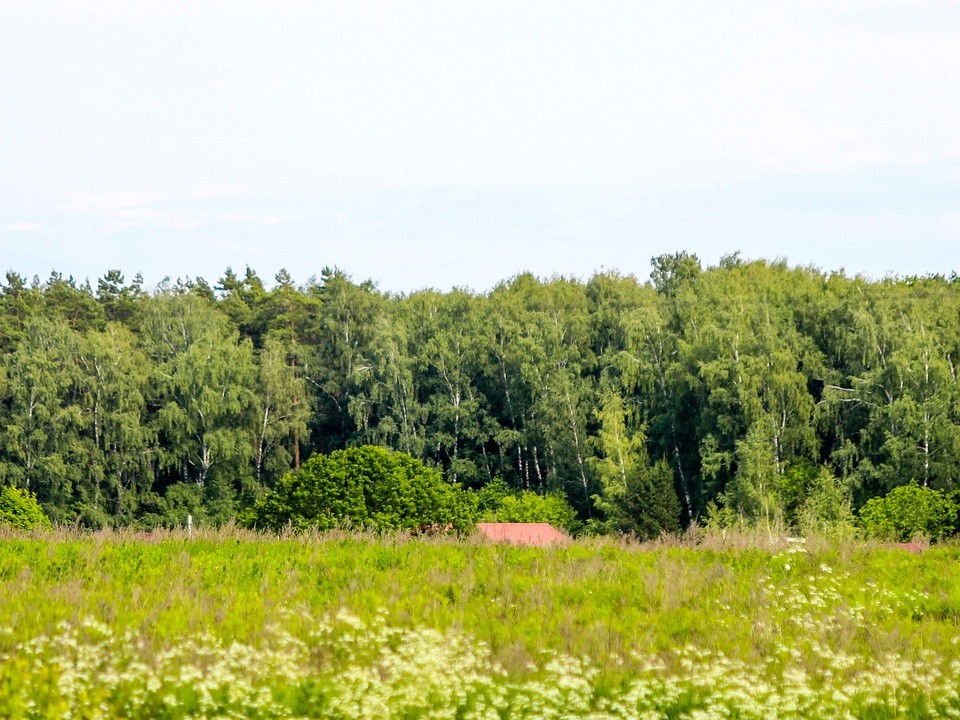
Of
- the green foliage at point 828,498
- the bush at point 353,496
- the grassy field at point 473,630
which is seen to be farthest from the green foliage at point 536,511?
the grassy field at point 473,630

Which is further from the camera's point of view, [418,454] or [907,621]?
[418,454]

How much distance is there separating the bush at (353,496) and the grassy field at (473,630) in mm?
17348

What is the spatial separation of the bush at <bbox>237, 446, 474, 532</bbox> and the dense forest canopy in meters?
23.0

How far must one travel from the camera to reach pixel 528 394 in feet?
255

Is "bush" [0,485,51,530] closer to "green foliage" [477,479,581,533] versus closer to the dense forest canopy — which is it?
the dense forest canopy

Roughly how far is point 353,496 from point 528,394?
1497 inches

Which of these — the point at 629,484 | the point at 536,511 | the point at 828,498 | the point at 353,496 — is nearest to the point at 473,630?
the point at 353,496

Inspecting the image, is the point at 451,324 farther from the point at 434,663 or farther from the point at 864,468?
the point at 434,663

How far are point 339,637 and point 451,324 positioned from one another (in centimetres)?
6667

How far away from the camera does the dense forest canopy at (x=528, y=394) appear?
210 feet

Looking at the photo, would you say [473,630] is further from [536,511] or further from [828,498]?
[536,511]

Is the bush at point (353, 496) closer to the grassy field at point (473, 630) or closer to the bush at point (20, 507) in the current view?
the grassy field at point (473, 630)

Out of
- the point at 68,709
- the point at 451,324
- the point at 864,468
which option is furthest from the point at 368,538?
the point at 451,324

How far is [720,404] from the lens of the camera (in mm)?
66188
